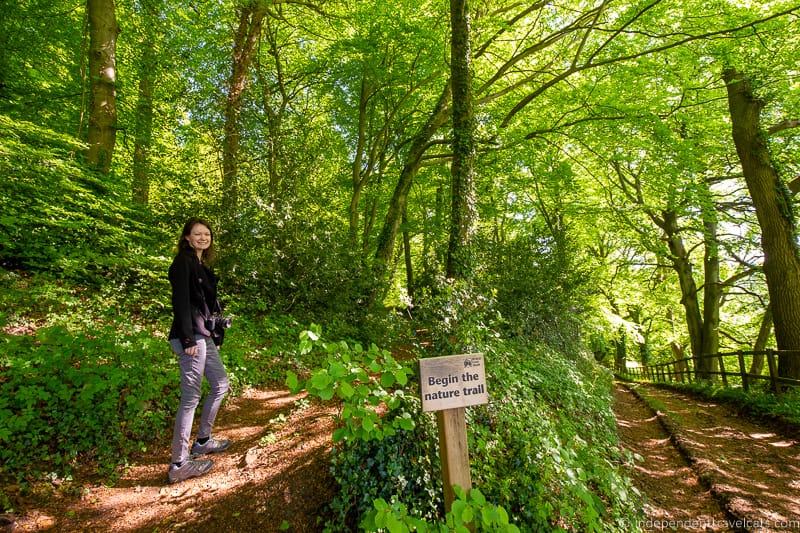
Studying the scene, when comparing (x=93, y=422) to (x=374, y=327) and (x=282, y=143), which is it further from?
(x=282, y=143)

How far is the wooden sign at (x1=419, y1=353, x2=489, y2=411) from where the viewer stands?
228 cm

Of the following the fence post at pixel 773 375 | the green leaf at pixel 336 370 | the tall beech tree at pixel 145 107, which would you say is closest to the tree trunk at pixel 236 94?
the tall beech tree at pixel 145 107

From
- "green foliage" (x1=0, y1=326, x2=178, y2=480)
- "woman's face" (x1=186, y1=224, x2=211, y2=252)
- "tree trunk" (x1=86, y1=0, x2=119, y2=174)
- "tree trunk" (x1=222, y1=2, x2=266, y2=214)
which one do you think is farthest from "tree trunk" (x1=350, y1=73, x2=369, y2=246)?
"woman's face" (x1=186, y1=224, x2=211, y2=252)

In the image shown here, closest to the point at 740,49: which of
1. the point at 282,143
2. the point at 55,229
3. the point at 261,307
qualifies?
the point at 282,143

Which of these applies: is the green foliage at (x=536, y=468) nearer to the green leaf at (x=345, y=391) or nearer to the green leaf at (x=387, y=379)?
the green leaf at (x=387, y=379)

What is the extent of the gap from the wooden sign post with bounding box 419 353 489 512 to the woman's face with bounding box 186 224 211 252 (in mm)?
2326

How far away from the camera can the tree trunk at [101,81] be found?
263 inches

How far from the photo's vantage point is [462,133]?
612 cm

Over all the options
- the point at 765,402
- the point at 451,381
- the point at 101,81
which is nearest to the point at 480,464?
the point at 451,381

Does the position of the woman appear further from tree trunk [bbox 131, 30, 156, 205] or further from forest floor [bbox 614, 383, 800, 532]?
tree trunk [bbox 131, 30, 156, 205]

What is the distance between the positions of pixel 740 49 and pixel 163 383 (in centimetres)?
1114

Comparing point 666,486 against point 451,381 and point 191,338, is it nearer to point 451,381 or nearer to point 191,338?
point 451,381

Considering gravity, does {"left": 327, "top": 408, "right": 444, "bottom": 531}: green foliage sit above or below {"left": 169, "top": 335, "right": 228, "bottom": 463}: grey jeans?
below

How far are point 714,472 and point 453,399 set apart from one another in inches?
206
